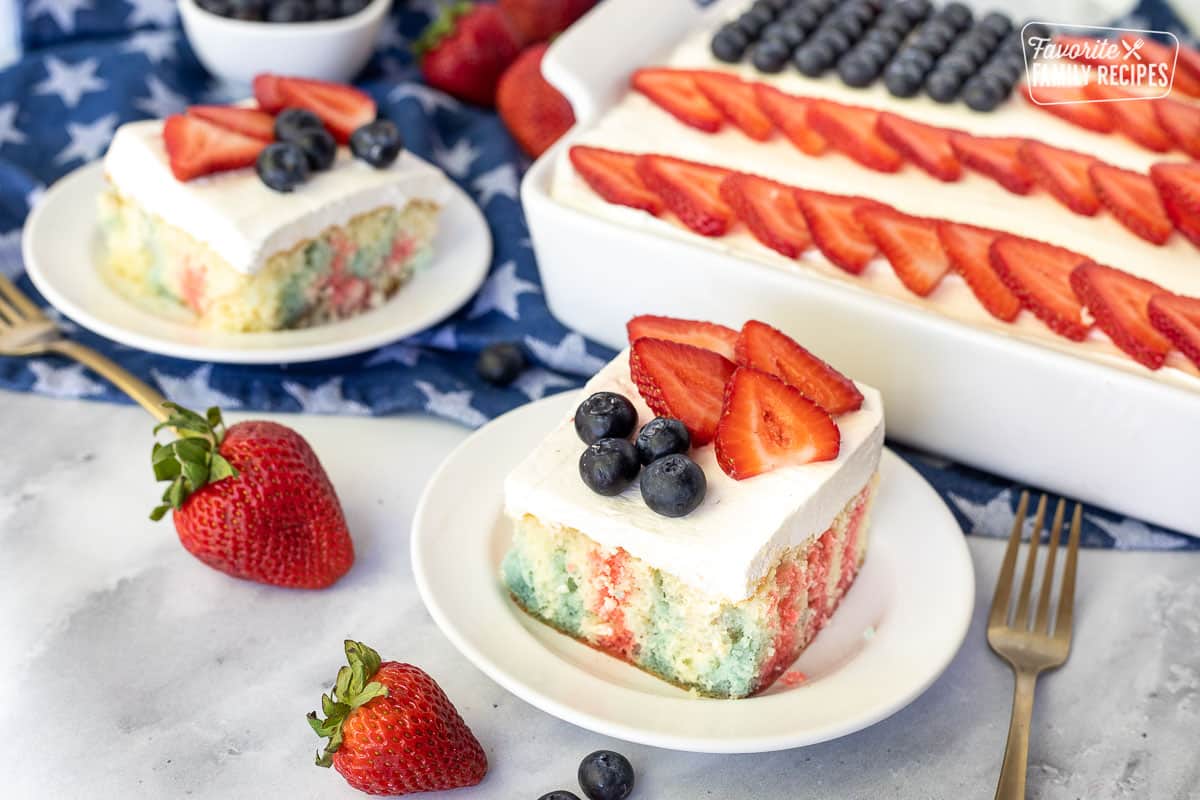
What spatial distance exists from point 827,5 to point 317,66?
1120 millimetres

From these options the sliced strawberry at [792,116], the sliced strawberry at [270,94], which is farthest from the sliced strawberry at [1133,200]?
the sliced strawberry at [270,94]

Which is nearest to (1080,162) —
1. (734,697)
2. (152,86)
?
(734,697)

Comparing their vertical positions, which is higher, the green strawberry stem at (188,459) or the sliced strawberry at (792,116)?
the sliced strawberry at (792,116)

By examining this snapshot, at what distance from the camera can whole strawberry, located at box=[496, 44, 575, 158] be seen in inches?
109

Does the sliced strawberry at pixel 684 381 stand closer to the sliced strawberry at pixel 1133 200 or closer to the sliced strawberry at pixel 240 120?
the sliced strawberry at pixel 1133 200

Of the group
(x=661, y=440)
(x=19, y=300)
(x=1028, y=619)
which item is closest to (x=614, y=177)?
(x=661, y=440)

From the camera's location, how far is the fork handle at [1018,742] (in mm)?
1522

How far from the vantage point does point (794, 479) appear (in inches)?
62.2

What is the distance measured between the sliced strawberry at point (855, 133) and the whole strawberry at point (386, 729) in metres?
1.25

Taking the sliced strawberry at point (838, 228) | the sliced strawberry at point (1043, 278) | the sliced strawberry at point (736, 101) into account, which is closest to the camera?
the sliced strawberry at point (1043, 278)

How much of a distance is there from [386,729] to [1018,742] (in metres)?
0.76

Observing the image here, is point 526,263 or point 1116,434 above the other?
point 1116,434

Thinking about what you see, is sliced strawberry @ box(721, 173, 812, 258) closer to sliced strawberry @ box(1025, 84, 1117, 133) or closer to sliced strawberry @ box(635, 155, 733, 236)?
sliced strawberry @ box(635, 155, 733, 236)

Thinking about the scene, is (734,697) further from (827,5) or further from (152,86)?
(152,86)
